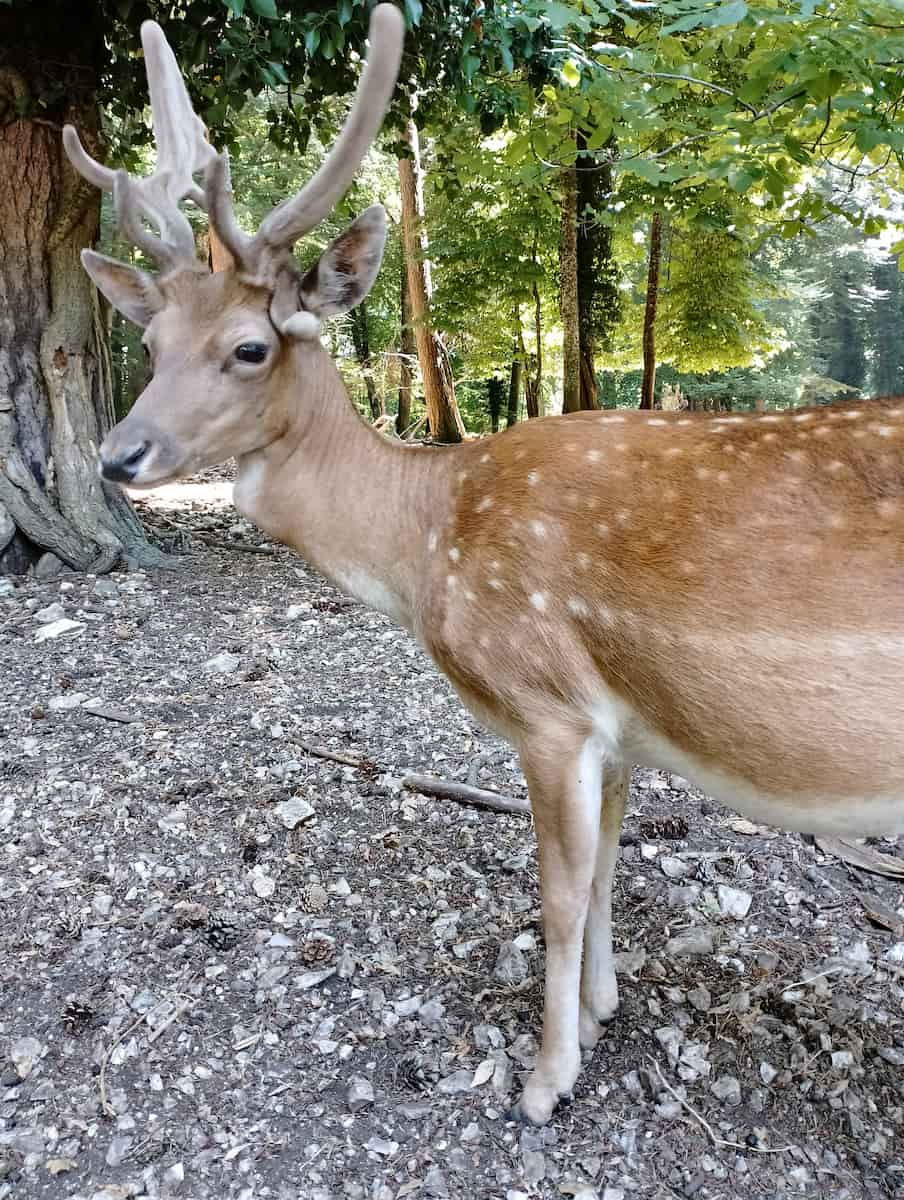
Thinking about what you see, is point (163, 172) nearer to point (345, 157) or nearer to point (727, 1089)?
point (345, 157)

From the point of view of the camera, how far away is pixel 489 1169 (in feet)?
7.68

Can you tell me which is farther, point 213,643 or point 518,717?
point 213,643

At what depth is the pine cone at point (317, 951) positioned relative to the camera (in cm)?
301

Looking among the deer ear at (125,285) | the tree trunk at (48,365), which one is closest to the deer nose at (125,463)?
the deer ear at (125,285)

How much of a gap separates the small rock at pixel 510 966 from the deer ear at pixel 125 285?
2.39m

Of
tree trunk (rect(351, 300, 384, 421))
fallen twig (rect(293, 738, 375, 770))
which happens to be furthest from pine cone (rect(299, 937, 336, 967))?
tree trunk (rect(351, 300, 384, 421))

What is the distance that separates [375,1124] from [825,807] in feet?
4.95

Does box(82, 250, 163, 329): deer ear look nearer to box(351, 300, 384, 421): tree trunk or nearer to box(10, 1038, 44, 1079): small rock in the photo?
box(10, 1038, 44, 1079): small rock

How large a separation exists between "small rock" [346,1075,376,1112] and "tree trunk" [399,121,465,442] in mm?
12156

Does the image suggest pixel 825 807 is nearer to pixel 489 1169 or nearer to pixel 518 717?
pixel 518 717

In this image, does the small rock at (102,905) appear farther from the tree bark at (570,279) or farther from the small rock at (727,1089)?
the tree bark at (570,279)

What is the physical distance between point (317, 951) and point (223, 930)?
36cm

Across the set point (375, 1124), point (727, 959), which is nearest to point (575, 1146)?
point (375, 1124)

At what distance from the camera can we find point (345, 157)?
96.8 inches
